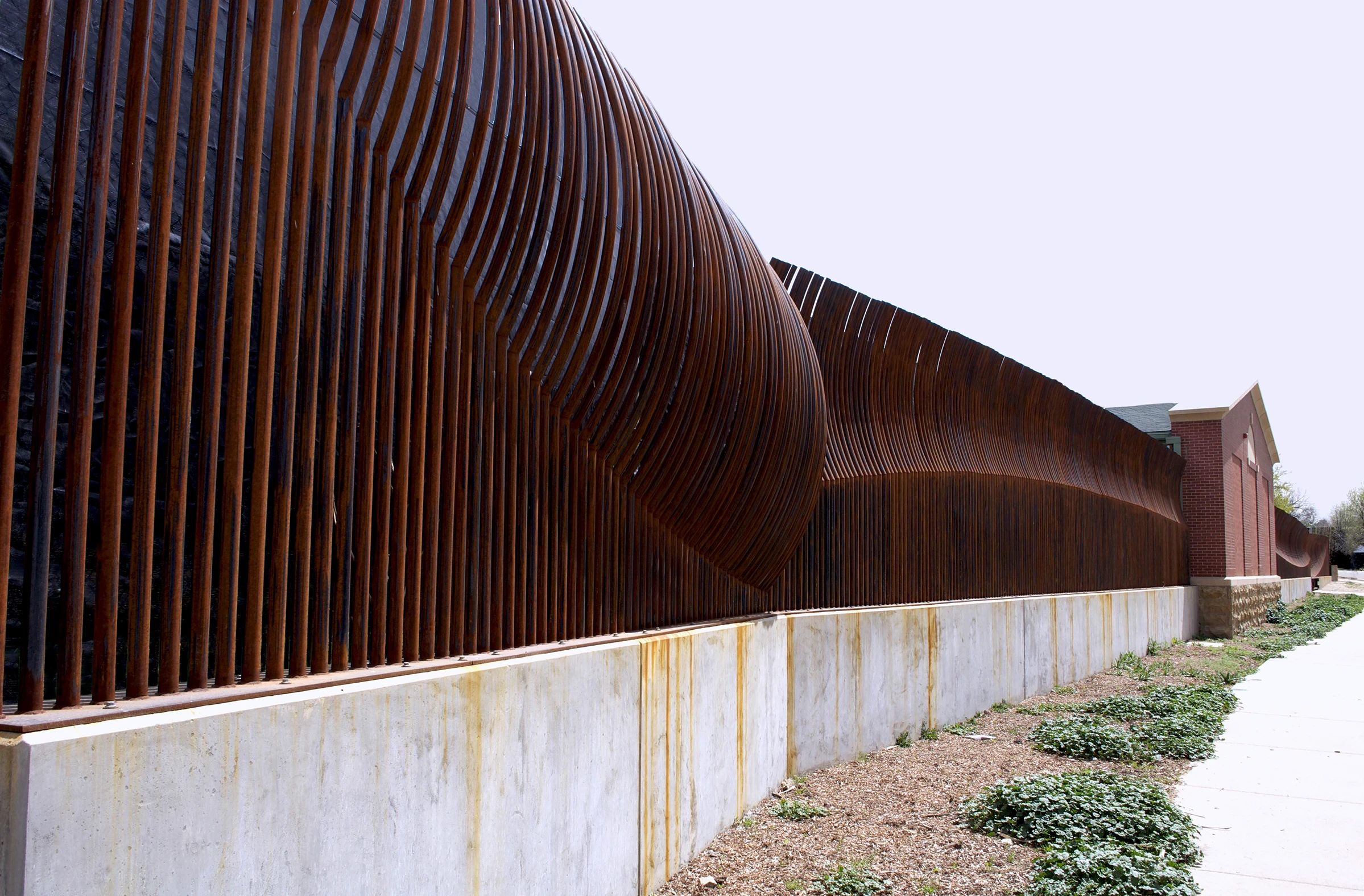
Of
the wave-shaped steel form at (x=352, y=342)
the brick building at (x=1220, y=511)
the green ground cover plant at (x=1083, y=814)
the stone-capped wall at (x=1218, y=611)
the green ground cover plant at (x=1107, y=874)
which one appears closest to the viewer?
the wave-shaped steel form at (x=352, y=342)

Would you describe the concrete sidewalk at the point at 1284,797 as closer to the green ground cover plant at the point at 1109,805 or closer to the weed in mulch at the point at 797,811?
the green ground cover plant at the point at 1109,805

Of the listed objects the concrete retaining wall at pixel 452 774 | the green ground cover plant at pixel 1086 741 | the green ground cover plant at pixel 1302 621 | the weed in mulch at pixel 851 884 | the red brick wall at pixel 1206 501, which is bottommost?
the green ground cover plant at pixel 1302 621

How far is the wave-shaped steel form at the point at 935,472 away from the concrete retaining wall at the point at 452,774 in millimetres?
1437

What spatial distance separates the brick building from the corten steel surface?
7075mm

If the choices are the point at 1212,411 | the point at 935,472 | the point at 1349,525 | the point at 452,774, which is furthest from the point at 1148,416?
the point at 1349,525

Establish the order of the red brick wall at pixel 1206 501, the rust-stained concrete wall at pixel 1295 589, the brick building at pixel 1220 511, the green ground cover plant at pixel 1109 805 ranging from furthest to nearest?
the rust-stained concrete wall at pixel 1295 589 < the red brick wall at pixel 1206 501 < the brick building at pixel 1220 511 < the green ground cover plant at pixel 1109 805

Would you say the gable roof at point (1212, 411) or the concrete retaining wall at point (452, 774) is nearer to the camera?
the concrete retaining wall at point (452, 774)

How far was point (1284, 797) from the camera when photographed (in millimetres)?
6984

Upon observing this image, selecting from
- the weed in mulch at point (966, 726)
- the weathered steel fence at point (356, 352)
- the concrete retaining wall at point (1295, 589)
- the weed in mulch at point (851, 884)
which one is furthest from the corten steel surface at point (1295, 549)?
the weathered steel fence at point (356, 352)

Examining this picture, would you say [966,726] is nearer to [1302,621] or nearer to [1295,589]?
[1302,621]

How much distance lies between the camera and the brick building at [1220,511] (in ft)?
70.1

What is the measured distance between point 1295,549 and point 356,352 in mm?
42355

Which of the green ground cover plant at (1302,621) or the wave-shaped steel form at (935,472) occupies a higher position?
the wave-shaped steel form at (935,472)

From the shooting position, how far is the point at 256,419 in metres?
2.69
